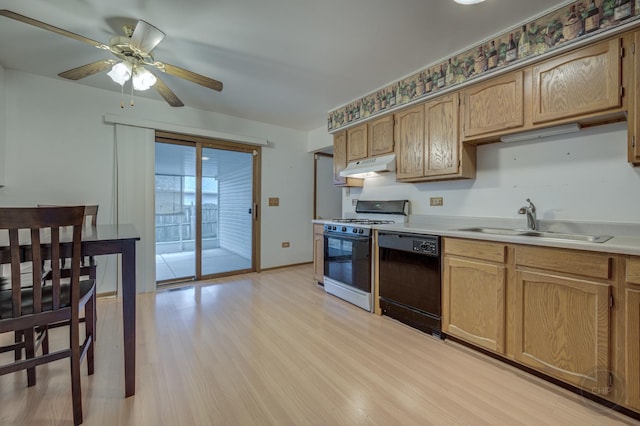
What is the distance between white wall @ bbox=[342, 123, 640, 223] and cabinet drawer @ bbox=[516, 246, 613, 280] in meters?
0.66

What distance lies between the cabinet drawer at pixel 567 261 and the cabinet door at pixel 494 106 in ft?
3.25

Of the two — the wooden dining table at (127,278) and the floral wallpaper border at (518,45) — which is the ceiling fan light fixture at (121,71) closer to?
the wooden dining table at (127,278)

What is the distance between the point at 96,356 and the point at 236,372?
3.51 feet

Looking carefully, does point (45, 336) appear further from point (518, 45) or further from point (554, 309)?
point (518, 45)

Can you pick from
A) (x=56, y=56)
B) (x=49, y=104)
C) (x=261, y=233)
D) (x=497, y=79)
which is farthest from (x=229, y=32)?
(x=261, y=233)

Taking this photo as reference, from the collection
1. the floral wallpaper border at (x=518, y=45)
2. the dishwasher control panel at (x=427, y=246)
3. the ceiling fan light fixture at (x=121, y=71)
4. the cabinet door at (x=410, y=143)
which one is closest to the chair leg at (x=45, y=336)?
the ceiling fan light fixture at (x=121, y=71)

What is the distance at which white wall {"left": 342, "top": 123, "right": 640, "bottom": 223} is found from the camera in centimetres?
182

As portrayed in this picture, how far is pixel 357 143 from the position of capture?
3.52 meters

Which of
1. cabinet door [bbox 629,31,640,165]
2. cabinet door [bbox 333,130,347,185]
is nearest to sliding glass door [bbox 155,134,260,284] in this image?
cabinet door [bbox 333,130,347,185]

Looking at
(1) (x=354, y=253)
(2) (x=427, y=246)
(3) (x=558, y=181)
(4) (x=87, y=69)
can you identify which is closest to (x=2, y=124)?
(4) (x=87, y=69)

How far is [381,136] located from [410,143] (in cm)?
44

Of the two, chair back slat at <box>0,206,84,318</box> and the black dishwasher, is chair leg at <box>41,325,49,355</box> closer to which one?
chair back slat at <box>0,206,84,318</box>

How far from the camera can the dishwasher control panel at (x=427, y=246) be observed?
7.21 feet

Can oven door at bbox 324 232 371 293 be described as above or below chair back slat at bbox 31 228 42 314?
below
